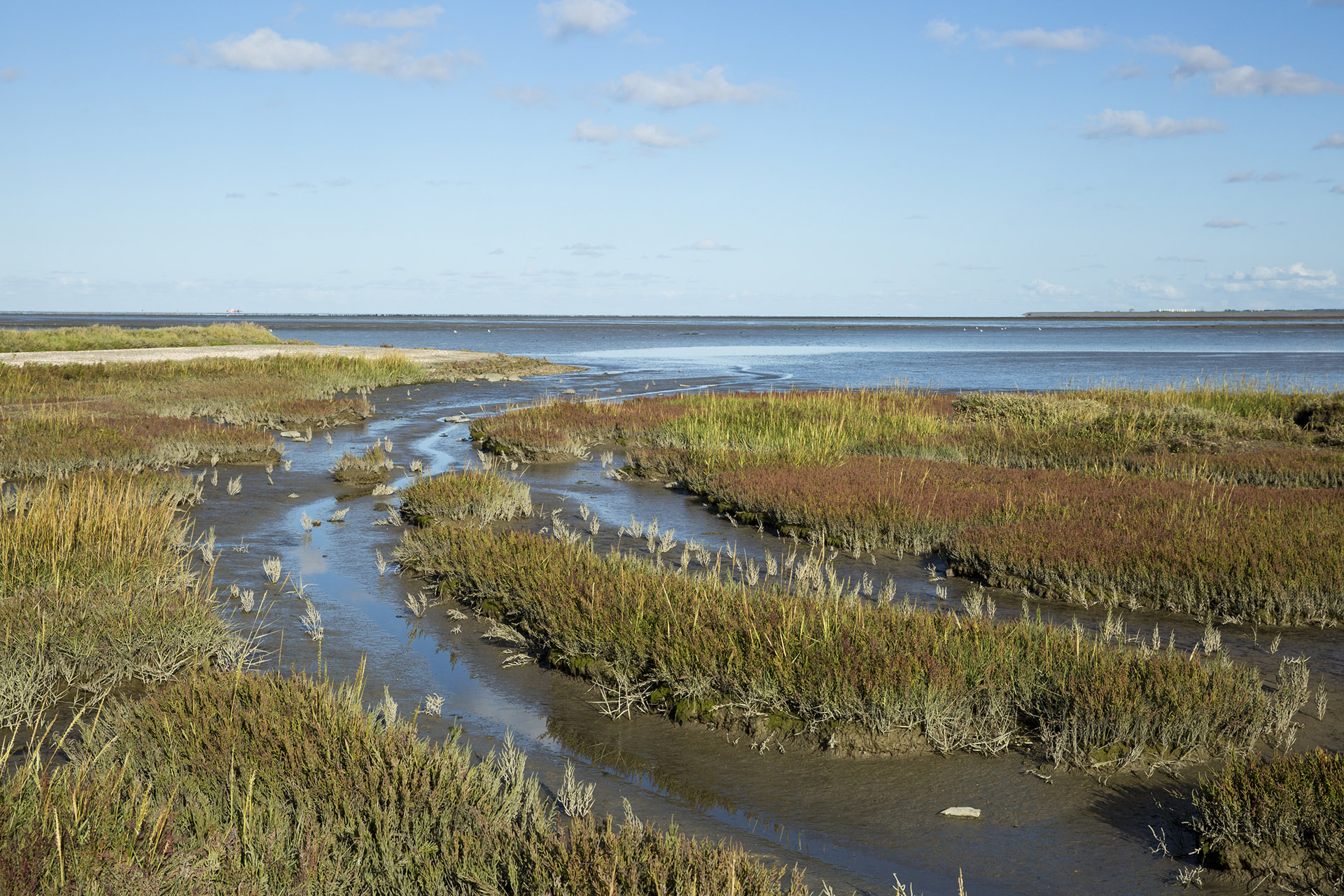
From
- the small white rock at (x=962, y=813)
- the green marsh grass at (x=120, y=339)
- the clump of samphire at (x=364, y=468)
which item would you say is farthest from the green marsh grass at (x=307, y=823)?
the green marsh grass at (x=120, y=339)

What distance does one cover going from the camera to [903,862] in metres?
4.57

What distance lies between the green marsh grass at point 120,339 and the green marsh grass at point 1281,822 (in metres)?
56.5

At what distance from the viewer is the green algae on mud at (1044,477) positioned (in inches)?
351

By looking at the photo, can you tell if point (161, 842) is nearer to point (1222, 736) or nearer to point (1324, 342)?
point (1222, 736)

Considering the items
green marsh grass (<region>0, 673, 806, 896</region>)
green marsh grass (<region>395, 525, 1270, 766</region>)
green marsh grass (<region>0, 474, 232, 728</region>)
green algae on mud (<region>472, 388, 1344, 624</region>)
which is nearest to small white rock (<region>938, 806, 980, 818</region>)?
green marsh grass (<region>395, 525, 1270, 766</region>)

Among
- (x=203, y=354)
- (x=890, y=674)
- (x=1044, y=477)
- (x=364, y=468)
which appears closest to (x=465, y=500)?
(x=364, y=468)

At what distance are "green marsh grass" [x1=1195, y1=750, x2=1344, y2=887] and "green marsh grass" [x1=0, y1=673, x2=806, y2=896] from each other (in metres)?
2.10

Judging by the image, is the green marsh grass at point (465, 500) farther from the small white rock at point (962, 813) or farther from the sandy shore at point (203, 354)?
the sandy shore at point (203, 354)

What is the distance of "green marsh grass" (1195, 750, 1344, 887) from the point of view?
418 centimetres

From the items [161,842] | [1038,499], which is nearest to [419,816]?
[161,842]

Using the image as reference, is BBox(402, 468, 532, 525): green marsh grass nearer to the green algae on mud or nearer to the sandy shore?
the green algae on mud

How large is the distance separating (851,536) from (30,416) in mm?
16368

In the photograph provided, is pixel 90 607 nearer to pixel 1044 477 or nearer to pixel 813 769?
pixel 813 769

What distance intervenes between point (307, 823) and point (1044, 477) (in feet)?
41.2
